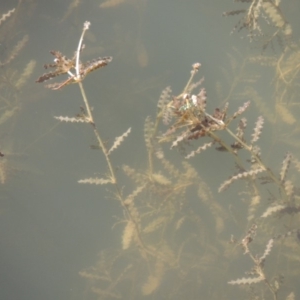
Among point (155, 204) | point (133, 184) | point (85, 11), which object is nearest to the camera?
point (155, 204)

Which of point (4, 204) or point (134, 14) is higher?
point (134, 14)

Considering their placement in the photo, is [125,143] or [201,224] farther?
[125,143]

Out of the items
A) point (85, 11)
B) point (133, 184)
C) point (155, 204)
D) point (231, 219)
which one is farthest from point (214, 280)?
point (85, 11)

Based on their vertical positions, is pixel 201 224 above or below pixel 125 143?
below

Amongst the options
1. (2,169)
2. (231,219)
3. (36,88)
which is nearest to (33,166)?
(2,169)

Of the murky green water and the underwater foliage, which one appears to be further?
the murky green water

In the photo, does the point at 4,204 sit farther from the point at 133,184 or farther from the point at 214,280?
the point at 214,280

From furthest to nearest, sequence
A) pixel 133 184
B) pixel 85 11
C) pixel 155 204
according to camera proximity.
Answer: pixel 85 11 < pixel 133 184 < pixel 155 204

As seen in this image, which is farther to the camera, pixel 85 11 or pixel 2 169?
Answer: pixel 85 11

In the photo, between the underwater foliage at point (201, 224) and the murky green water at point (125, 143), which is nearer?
the underwater foliage at point (201, 224)

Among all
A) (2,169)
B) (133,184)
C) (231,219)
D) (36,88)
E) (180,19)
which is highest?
(180,19)
